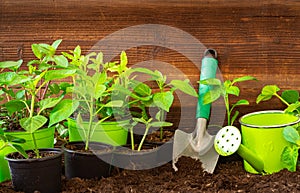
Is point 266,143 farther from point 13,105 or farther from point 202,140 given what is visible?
point 13,105

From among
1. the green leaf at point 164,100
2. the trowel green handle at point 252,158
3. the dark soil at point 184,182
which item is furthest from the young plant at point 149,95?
the trowel green handle at point 252,158

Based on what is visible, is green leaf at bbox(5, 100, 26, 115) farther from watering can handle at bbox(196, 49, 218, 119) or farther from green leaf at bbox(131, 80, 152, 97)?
watering can handle at bbox(196, 49, 218, 119)

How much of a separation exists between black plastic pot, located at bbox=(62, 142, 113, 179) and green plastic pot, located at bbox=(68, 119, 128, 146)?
0.22ft

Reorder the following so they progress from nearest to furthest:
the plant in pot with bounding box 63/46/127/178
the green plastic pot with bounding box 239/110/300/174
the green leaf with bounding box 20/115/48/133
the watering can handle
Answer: the green leaf with bounding box 20/115/48/133, the plant in pot with bounding box 63/46/127/178, the green plastic pot with bounding box 239/110/300/174, the watering can handle

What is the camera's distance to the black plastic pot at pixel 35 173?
101cm

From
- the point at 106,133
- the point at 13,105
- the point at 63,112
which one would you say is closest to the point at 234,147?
the point at 106,133

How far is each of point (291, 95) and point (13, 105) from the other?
2.81ft

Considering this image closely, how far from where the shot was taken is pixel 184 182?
1134 mm

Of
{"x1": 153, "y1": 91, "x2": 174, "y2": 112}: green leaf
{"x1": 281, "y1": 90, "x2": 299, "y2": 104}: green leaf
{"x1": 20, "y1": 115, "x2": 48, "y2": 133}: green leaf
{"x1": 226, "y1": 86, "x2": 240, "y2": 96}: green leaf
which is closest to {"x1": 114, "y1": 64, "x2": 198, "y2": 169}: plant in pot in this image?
{"x1": 153, "y1": 91, "x2": 174, "y2": 112}: green leaf

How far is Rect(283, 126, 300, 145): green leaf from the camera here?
3.85ft

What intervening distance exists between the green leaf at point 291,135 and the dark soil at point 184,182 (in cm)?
9

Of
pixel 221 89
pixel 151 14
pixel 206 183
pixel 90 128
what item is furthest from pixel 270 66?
pixel 90 128

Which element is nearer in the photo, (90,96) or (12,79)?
(12,79)

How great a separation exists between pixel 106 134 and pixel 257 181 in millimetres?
439
